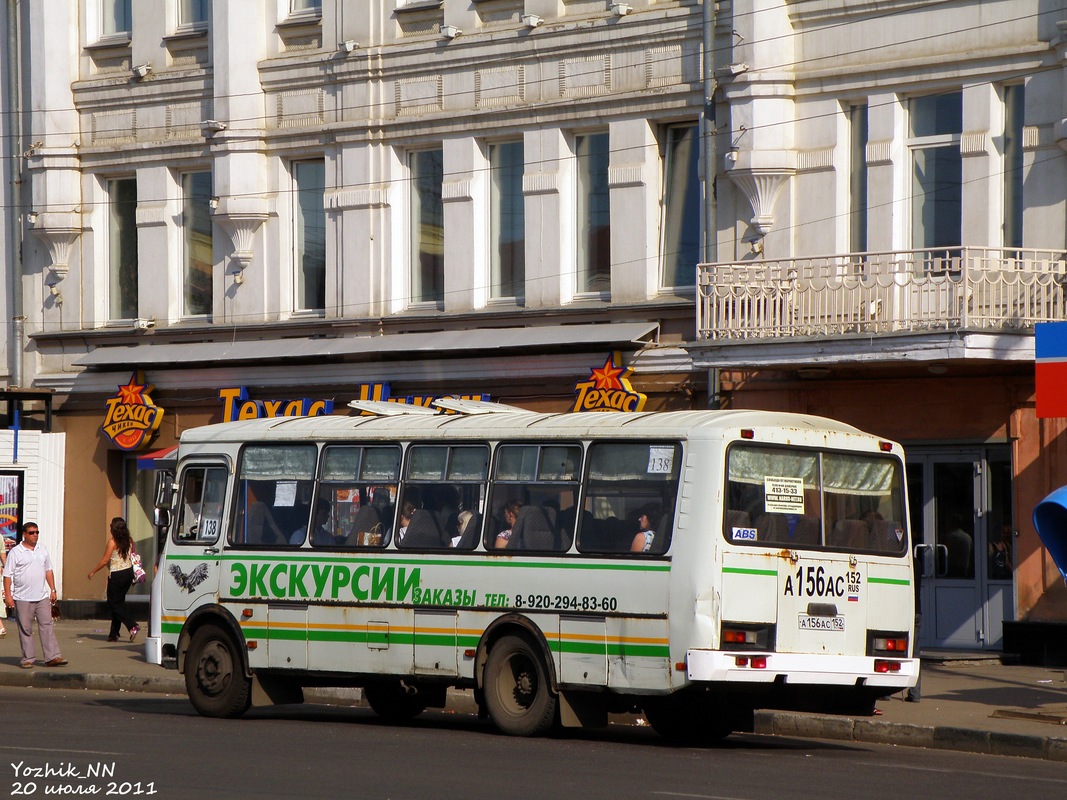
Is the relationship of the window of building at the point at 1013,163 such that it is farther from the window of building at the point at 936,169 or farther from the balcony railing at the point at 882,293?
the window of building at the point at 936,169

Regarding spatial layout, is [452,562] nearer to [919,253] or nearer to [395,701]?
[395,701]

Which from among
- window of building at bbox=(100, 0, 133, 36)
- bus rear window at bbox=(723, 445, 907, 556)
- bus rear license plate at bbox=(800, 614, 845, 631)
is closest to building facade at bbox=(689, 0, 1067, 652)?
bus rear window at bbox=(723, 445, 907, 556)

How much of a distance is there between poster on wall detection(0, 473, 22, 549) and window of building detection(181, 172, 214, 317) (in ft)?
12.5

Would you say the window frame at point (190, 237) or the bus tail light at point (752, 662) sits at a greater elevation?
the window frame at point (190, 237)

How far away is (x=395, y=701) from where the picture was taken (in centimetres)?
1730

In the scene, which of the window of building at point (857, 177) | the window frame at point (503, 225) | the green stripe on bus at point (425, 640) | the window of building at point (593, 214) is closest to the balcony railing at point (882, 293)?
the window of building at point (857, 177)

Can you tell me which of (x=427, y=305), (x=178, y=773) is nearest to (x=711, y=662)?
(x=178, y=773)

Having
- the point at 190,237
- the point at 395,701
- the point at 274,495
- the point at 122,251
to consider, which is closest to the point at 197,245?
the point at 190,237

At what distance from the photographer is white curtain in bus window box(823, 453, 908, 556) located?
14.9 meters

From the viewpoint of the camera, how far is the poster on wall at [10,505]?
95.5 ft

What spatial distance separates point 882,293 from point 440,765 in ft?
34.1

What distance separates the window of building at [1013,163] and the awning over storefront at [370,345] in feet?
15.8

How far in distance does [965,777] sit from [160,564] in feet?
27.4

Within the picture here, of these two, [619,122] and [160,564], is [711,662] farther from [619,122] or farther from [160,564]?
[619,122]
